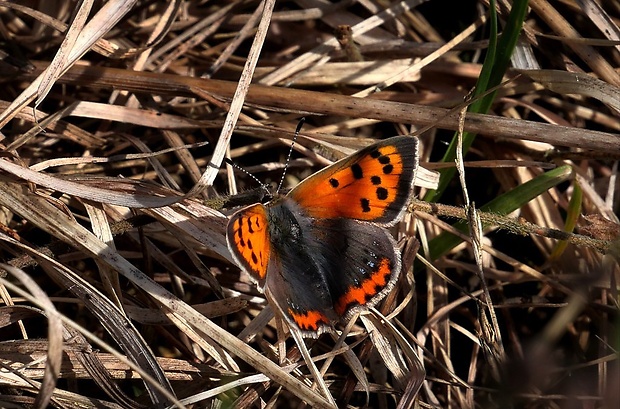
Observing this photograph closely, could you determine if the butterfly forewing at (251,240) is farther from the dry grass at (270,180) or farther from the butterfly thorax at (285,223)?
the dry grass at (270,180)

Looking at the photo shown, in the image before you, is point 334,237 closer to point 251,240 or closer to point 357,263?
point 357,263

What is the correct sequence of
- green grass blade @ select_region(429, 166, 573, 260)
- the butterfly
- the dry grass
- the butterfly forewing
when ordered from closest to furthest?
the butterfly forewing
the butterfly
the dry grass
green grass blade @ select_region(429, 166, 573, 260)

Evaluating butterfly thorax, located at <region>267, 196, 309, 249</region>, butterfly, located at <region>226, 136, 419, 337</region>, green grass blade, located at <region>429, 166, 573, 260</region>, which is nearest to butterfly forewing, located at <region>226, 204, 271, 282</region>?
butterfly, located at <region>226, 136, 419, 337</region>

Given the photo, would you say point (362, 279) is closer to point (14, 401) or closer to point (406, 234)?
point (406, 234)

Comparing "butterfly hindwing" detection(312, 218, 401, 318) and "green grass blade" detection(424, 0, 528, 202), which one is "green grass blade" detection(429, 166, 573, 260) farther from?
"butterfly hindwing" detection(312, 218, 401, 318)

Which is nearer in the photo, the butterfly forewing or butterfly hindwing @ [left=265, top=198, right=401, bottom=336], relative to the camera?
the butterfly forewing

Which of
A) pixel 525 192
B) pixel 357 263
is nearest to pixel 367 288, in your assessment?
pixel 357 263

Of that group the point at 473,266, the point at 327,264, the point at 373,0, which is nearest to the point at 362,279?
the point at 327,264

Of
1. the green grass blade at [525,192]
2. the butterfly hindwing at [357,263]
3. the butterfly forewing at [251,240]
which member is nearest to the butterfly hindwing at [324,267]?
the butterfly hindwing at [357,263]
